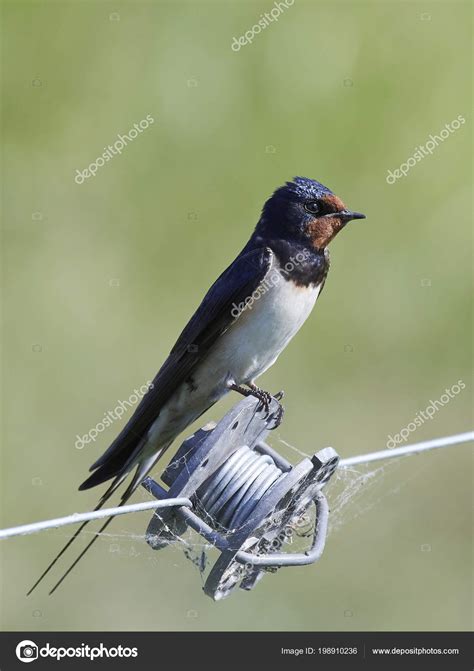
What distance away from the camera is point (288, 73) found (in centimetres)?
752

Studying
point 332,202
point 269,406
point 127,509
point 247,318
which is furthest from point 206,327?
point 127,509

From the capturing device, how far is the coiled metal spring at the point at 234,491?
9.38 feet

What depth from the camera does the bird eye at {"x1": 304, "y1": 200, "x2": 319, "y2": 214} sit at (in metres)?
4.21

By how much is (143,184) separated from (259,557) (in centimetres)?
474

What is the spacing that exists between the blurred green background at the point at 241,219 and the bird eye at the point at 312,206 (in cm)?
209

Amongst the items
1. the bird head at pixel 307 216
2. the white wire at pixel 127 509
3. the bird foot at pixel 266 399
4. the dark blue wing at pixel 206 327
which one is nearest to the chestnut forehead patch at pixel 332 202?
the bird head at pixel 307 216

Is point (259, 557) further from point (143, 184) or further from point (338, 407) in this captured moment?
point (143, 184)

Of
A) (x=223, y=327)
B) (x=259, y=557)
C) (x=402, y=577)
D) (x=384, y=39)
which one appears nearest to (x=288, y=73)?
(x=384, y=39)

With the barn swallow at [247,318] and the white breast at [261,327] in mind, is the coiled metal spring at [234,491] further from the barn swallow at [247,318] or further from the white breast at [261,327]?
the white breast at [261,327]

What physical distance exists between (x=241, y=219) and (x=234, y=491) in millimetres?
4373

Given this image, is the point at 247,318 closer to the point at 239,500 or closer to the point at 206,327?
the point at 206,327

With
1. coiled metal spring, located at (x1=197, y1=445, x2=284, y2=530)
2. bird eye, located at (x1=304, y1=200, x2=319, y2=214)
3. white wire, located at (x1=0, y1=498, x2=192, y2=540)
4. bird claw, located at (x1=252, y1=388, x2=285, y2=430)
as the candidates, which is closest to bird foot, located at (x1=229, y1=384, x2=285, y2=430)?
bird claw, located at (x1=252, y1=388, x2=285, y2=430)

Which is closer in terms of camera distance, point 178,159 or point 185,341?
point 185,341

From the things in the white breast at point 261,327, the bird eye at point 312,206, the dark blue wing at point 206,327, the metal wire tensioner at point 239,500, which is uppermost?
the bird eye at point 312,206
